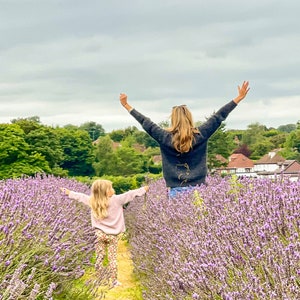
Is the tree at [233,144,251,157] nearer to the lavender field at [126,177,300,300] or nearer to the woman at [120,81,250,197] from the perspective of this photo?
the woman at [120,81,250,197]

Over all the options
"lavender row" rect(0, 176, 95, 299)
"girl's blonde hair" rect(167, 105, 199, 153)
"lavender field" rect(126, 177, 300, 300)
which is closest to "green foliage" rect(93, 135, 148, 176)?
"girl's blonde hair" rect(167, 105, 199, 153)

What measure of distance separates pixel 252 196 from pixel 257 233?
1.02 meters

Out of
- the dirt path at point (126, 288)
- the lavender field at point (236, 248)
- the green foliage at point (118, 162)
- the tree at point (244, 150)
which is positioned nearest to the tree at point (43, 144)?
the green foliage at point (118, 162)

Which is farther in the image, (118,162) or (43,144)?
(118,162)

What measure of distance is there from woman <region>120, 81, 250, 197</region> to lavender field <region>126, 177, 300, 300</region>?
1.26 meters

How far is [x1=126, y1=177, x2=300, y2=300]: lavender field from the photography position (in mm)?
2363

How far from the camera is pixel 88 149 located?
210 ft

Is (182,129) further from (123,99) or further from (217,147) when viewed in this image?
(217,147)

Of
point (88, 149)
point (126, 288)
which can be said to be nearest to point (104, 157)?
point (88, 149)

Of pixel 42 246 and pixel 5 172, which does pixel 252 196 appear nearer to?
pixel 42 246

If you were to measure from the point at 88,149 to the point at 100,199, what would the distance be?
58.7m

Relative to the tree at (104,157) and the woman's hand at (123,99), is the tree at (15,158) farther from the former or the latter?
the woman's hand at (123,99)

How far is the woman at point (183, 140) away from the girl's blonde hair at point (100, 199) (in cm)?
71

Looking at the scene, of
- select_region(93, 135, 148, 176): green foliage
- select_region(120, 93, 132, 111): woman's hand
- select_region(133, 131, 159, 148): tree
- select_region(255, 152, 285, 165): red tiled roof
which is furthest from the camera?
select_region(133, 131, 159, 148): tree
